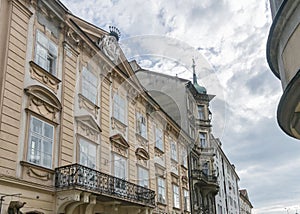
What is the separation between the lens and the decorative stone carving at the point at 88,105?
1439 centimetres

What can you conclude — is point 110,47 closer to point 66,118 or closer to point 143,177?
point 66,118

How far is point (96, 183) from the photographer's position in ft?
43.2

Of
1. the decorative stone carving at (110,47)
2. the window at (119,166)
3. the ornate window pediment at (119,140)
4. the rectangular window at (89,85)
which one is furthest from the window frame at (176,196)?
the rectangular window at (89,85)

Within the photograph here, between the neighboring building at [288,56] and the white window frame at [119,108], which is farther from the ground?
the white window frame at [119,108]

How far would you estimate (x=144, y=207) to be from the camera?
16.9m

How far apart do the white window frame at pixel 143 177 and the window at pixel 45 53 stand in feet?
25.8

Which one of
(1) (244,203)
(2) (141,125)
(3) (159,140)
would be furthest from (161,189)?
(1) (244,203)

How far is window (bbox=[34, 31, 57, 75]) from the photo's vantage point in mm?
12371

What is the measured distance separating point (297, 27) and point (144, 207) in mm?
13766

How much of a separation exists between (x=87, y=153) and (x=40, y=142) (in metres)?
2.87

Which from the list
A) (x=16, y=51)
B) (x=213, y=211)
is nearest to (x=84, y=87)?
(x=16, y=51)

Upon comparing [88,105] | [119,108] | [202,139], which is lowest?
[88,105]

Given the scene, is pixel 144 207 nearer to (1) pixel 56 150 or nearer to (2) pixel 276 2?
(1) pixel 56 150

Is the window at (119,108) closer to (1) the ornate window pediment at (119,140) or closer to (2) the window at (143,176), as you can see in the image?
(1) the ornate window pediment at (119,140)
